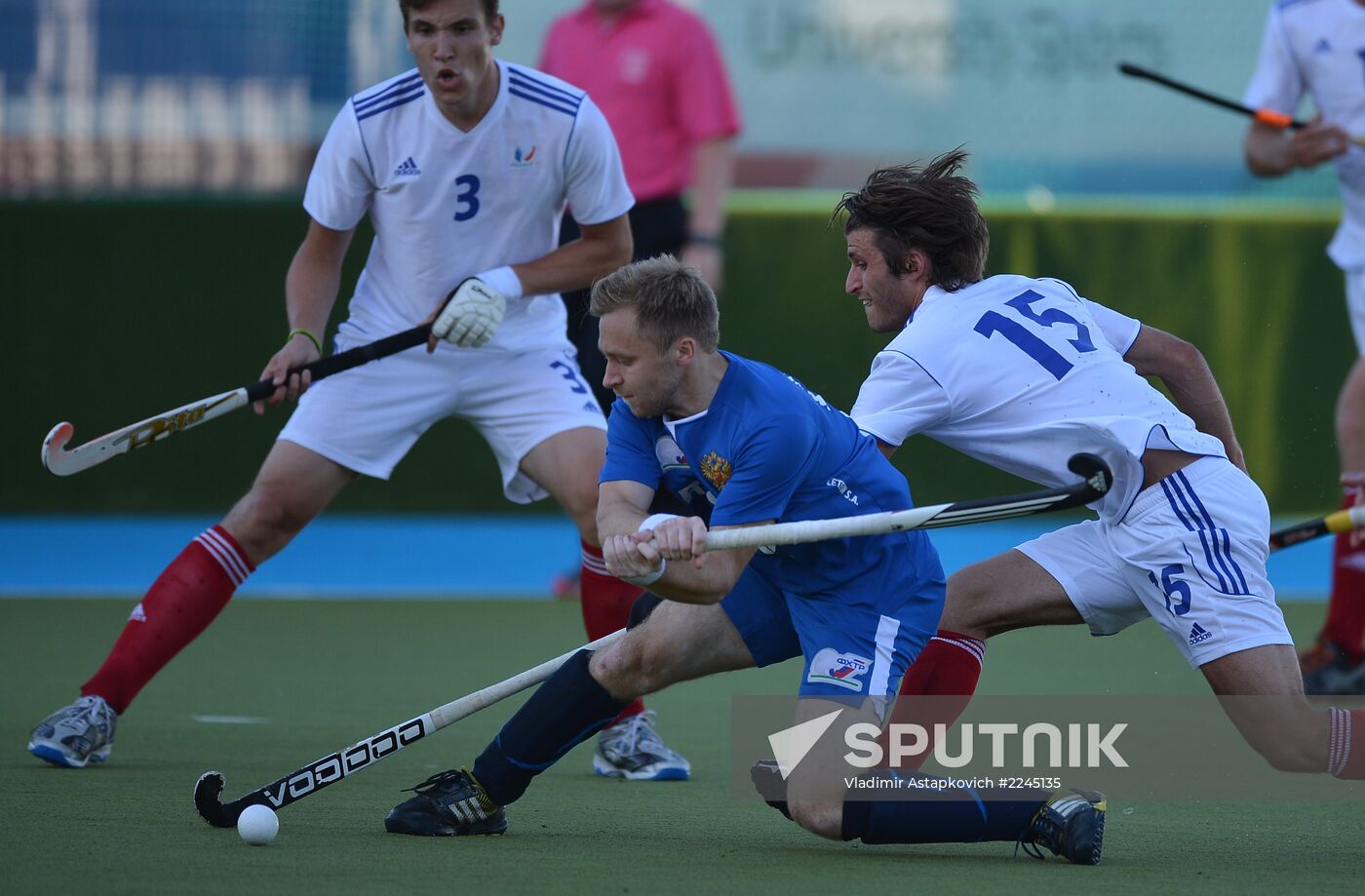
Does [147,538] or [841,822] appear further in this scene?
[147,538]

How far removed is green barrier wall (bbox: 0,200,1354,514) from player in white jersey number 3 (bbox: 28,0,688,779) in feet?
15.2

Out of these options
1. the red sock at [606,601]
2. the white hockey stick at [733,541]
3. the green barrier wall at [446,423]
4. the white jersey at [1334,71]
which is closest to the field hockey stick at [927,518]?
the white hockey stick at [733,541]

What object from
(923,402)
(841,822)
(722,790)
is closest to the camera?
(841,822)

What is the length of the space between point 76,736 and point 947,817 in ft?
6.02

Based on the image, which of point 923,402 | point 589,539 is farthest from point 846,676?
point 589,539

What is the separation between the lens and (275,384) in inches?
165

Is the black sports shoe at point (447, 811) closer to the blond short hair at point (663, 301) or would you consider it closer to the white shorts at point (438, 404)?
the blond short hair at point (663, 301)

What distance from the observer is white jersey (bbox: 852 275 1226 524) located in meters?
3.51

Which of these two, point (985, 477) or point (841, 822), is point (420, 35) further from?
point (985, 477)

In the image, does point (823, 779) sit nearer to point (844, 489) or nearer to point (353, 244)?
point (844, 489)

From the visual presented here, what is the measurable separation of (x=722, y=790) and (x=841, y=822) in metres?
0.79

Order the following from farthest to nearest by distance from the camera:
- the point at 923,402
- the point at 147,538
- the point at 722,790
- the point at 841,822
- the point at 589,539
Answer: the point at 147,538, the point at 589,539, the point at 722,790, the point at 923,402, the point at 841,822

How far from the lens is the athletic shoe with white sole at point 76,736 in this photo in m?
3.95

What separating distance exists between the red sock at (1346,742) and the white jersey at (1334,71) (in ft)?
8.18
